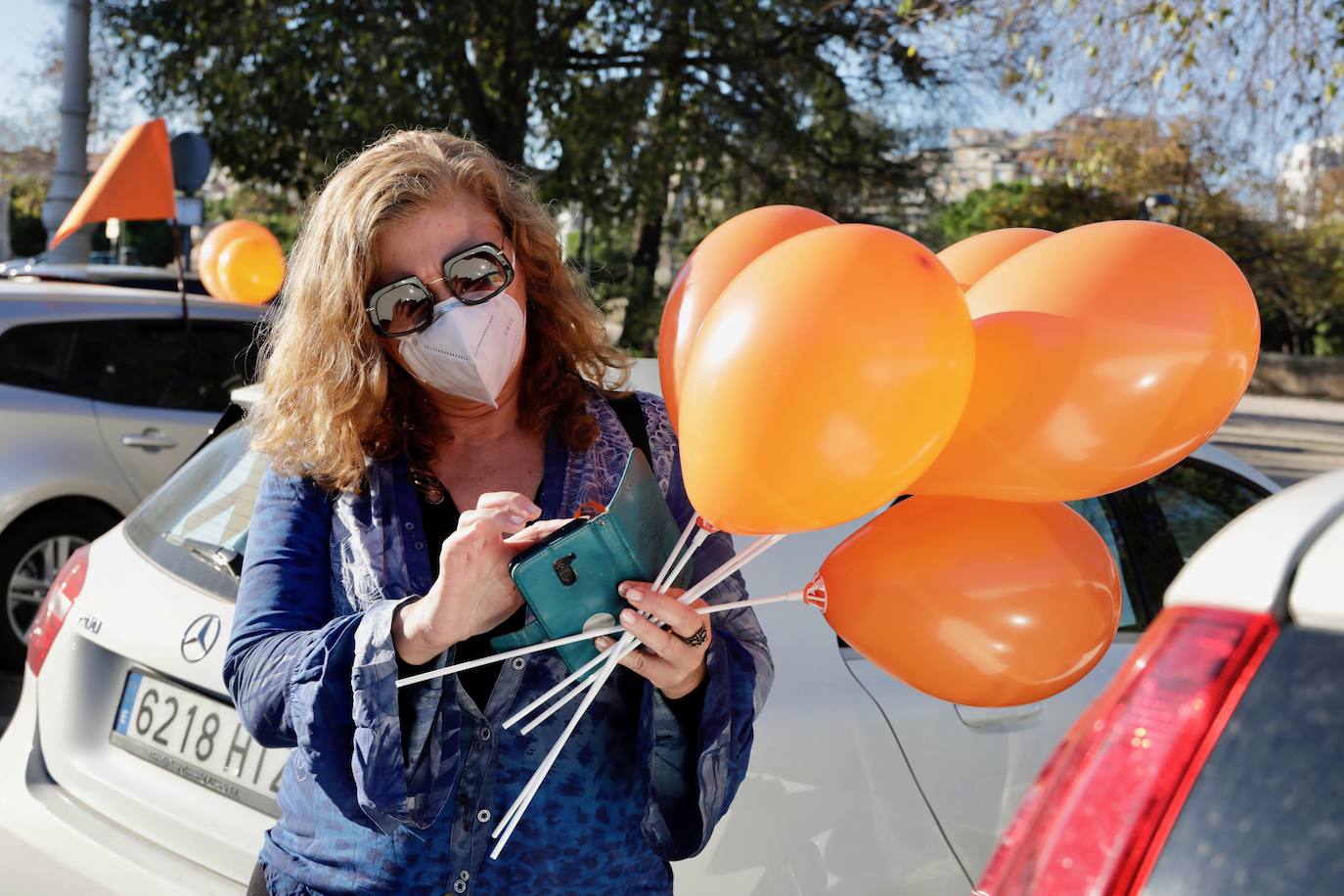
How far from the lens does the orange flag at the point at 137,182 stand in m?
5.39

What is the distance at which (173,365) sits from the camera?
6281mm

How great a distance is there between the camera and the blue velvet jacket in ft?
5.17

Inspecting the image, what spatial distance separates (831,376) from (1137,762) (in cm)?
49

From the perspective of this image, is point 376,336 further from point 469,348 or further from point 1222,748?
point 1222,748

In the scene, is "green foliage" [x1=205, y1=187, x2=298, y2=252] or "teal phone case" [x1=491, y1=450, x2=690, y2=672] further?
"green foliage" [x1=205, y1=187, x2=298, y2=252]

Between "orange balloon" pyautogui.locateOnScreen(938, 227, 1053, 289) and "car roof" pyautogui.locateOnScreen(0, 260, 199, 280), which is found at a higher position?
"orange balloon" pyautogui.locateOnScreen(938, 227, 1053, 289)

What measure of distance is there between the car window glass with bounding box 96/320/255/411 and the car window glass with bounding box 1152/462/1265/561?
14.3ft

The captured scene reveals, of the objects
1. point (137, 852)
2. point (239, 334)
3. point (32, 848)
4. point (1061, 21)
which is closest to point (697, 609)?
point (137, 852)

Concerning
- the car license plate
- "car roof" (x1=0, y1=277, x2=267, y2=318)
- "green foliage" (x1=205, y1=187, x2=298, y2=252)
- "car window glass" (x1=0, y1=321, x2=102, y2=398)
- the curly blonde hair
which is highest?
the curly blonde hair

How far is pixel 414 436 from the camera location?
1838 mm

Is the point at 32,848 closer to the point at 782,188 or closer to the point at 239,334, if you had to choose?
the point at 239,334

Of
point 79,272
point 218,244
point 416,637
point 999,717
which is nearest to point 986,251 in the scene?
point 416,637

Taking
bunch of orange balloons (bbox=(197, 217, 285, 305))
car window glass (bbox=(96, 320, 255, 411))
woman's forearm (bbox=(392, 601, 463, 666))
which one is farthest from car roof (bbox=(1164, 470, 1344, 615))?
bunch of orange balloons (bbox=(197, 217, 285, 305))

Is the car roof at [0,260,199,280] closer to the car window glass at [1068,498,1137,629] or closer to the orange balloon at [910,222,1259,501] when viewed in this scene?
the car window glass at [1068,498,1137,629]
